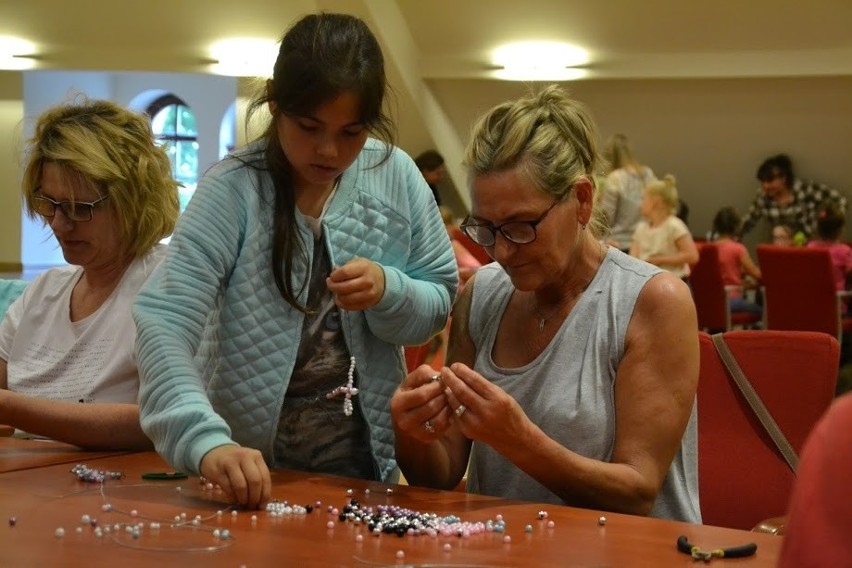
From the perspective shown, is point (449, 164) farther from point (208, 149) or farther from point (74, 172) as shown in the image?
point (74, 172)

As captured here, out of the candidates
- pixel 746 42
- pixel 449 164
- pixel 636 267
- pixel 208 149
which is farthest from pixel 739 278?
pixel 208 149

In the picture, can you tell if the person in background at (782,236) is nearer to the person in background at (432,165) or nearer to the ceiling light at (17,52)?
the person in background at (432,165)

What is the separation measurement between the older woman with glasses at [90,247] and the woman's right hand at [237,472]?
68cm

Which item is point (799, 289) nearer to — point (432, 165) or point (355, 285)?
point (432, 165)

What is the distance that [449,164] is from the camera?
1136cm

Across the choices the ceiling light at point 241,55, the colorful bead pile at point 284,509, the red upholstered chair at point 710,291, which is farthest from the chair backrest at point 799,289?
the ceiling light at point 241,55

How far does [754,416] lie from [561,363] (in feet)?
1.72

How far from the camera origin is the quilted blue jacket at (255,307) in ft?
5.81

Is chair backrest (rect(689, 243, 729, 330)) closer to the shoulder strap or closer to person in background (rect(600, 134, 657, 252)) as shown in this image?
person in background (rect(600, 134, 657, 252))

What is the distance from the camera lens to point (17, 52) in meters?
12.4

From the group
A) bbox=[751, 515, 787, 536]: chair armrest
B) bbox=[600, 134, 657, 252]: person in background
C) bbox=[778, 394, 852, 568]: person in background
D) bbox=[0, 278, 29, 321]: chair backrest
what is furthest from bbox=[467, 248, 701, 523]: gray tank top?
bbox=[600, 134, 657, 252]: person in background

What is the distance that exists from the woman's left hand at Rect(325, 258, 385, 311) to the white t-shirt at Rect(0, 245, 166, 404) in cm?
63

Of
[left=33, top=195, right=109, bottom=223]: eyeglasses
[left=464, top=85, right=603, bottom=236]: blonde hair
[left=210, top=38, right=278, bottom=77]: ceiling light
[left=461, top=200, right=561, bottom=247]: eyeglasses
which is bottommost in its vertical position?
[left=461, top=200, right=561, bottom=247]: eyeglasses

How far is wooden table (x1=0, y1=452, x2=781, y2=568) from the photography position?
145 centimetres
